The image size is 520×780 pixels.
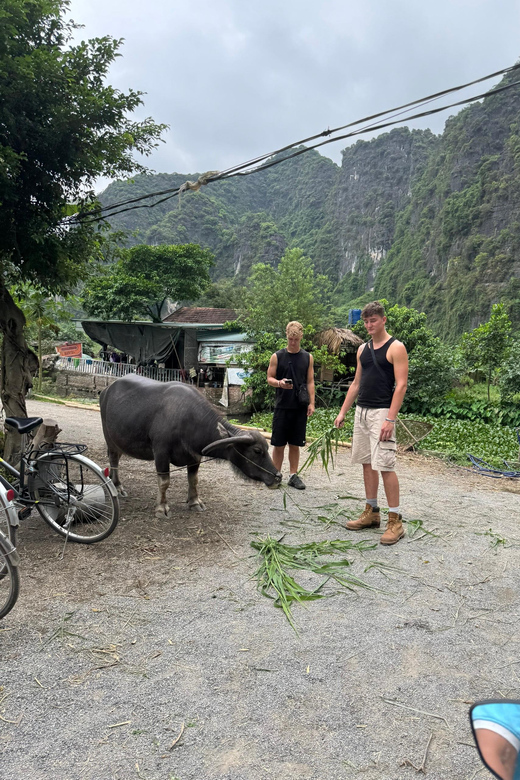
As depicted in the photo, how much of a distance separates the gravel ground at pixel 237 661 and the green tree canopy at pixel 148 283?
2842 centimetres

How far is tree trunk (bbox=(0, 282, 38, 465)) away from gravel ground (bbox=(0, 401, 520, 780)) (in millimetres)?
2347

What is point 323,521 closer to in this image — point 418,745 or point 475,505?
point 475,505

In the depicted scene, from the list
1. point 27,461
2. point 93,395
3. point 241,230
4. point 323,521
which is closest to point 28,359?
point 27,461

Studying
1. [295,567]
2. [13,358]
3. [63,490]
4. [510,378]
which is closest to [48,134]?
[13,358]

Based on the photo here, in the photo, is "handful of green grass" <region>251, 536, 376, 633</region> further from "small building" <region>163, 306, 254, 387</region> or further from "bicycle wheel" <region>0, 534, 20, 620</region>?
"small building" <region>163, 306, 254, 387</region>

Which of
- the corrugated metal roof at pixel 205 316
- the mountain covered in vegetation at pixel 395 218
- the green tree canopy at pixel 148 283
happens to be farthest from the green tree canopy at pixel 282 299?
the mountain covered in vegetation at pixel 395 218

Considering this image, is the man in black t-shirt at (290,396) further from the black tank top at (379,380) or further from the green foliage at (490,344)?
the green foliage at (490,344)

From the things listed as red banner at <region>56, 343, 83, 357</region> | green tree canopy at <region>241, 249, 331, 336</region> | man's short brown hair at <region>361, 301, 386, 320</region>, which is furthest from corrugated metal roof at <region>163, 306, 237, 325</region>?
man's short brown hair at <region>361, 301, 386, 320</region>

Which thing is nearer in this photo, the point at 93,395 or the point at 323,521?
the point at 323,521

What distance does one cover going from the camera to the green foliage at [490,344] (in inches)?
628

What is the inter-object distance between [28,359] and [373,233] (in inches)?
3709

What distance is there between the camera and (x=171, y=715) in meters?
2.20

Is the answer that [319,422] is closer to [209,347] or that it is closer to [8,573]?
[209,347]

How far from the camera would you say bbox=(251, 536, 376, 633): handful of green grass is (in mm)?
3359
